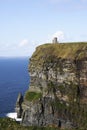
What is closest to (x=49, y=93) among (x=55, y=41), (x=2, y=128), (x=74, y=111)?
(x=74, y=111)

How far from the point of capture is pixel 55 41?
150500mm

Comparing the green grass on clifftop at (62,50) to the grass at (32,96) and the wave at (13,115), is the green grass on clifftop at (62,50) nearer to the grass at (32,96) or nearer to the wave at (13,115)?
the grass at (32,96)

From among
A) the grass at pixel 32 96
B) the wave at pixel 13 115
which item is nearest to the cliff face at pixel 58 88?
the grass at pixel 32 96

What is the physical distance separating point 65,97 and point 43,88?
9.38 meters

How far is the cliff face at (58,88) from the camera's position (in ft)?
416

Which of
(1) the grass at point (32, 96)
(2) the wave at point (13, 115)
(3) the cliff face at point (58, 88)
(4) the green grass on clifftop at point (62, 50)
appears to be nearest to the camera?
(3) the cliff face at point (58, 88)

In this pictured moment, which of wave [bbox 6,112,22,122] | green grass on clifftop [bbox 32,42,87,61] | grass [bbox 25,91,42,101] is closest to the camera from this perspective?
green grass on clifftop [bbox 32,42,87,61]

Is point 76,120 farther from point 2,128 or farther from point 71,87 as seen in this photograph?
point 2,128

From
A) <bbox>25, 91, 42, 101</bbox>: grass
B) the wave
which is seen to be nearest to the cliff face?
<bbox>25, 91, 42, 101</bbox>: grass

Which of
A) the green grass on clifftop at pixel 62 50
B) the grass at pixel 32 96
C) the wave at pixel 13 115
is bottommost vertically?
the wave at pixel 13 115

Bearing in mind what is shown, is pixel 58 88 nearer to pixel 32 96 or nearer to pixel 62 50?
pixel 32 96

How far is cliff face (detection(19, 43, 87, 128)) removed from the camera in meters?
127

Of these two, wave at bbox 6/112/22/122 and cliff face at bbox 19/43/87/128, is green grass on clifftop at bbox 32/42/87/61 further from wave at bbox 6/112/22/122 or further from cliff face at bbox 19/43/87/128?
wave at bbox 6/112/22/122

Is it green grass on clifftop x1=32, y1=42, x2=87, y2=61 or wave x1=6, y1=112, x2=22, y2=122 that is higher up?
green grass on clifftop x1=32, y1=42, x2=87, y2=61
